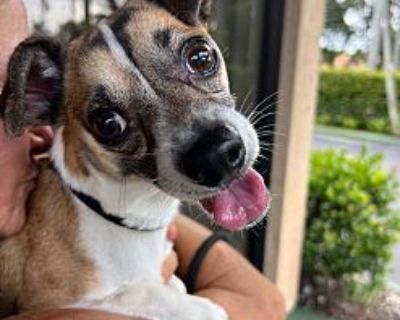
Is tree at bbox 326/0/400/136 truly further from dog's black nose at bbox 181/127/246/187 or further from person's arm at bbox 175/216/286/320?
dog's black nose at bbox 181/127/246/187

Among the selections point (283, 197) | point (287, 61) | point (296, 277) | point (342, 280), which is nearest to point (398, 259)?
point (342, 280)

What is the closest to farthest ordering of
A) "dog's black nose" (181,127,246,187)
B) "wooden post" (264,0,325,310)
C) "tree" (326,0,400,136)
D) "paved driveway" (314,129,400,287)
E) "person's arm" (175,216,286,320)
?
1. "dog's black nose" (181,127,246,187)
2. "person's arm" (175,216,286,320)
3. "tree" (326,0,400,136)
4. "wooden post" (264,0,325,310)
5. "paved driveway" (314,129,400,287)

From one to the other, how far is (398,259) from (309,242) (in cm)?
36

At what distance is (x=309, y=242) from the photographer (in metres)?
2.86

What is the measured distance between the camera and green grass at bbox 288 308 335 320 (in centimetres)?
263

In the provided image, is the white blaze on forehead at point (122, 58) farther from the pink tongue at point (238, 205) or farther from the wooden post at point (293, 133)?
the wooden post at point (293, 133)

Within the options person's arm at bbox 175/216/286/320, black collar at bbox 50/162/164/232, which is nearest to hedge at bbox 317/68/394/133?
person's arm at bbox 175/216/286/320

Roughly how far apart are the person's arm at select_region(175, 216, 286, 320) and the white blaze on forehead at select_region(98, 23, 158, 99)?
0.48 meters

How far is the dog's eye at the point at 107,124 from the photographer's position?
1.09m

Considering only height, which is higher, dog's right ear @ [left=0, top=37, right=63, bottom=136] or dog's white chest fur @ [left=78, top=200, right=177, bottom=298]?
dog's right ear @ [left=0, top=37, right=63, bottom=136]

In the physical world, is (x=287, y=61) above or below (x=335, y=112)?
above

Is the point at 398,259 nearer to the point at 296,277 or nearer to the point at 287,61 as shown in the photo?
the point at 296,277

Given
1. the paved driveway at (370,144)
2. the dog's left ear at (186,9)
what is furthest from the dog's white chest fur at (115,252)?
the paved driveway at (370,144)

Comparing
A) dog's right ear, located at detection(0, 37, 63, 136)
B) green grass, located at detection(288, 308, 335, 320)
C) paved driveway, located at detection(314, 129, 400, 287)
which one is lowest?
green grass, located at detection(288, 308, 335, 320)
